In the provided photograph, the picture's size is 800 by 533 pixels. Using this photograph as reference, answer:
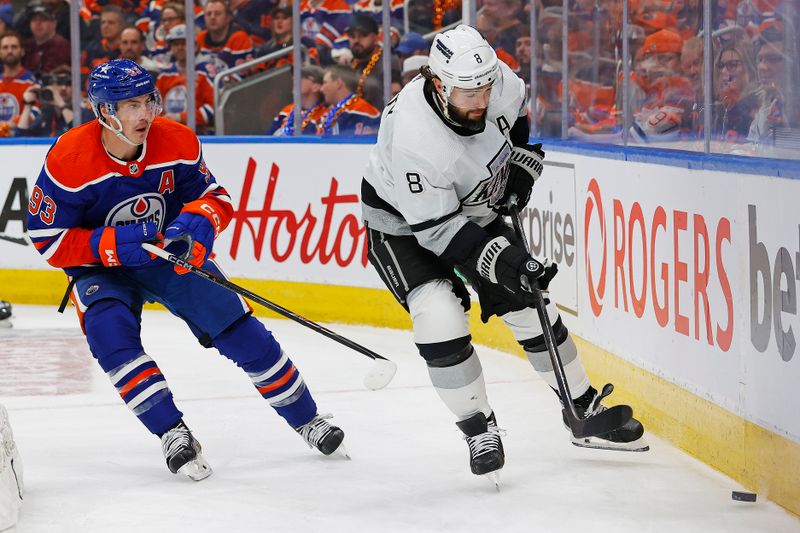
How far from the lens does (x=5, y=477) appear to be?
10.1 ft

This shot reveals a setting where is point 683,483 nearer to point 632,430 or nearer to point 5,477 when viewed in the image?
point 632,430

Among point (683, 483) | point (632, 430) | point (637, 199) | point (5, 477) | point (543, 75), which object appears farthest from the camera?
point (543, 75)

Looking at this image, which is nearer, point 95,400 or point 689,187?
point 689,187

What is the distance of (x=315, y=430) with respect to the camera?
372 cm

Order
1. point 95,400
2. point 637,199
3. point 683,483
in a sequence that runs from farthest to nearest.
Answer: point 95,400
point 637,199
point 683,483

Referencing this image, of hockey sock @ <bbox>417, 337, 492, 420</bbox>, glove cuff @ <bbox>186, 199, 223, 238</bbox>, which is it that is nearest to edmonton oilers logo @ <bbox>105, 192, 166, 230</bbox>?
glove cuff @ <bbox>186, 199, 223, 238</bbox>

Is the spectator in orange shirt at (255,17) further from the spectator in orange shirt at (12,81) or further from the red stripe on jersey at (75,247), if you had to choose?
the red stripe on jersey at (75,247)

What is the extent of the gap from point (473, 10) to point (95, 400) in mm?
2518

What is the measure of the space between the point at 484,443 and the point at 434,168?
2.33ft

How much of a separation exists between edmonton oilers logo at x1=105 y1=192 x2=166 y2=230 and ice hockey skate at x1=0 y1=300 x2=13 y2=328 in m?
2.71

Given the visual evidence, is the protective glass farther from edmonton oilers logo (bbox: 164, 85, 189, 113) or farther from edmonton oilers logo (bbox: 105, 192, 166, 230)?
edmonton oilers logo (bbox: 164, 85, 189, 113)

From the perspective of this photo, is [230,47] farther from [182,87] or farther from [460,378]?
[460,378]

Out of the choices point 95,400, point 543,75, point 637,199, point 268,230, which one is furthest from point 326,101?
point 637,199

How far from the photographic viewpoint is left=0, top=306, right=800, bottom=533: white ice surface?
312 centimetres
